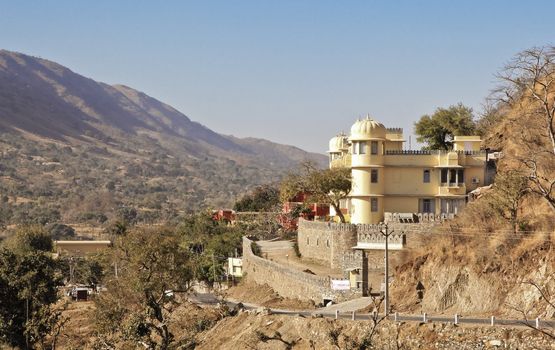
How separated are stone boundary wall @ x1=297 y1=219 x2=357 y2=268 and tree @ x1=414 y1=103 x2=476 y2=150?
1056cm

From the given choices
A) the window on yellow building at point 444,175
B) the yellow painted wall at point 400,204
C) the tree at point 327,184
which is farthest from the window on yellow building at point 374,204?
the window on yellow building at point 444,175

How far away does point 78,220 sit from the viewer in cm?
16412

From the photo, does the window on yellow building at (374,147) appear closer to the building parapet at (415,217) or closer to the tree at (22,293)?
the building parapet at (415,217)

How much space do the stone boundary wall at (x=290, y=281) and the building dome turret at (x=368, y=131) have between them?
8557 mm

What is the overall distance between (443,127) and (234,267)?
20408 millimetres

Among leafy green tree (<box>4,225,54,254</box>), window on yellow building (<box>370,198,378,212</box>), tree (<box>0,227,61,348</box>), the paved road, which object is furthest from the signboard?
leafy green tree (<box>4,225,54,254</box>)

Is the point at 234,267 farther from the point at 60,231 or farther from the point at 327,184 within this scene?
the point at 60,231

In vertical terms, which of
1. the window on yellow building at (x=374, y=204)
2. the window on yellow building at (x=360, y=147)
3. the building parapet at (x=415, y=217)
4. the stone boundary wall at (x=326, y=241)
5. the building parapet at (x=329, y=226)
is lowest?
the stone boundary wall at (x=326, y=241)

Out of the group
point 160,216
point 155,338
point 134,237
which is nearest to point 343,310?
A: point 155,338

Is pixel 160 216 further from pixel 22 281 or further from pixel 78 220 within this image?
pixel 22 281

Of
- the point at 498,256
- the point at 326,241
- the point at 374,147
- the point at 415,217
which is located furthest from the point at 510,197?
the point at 326,241

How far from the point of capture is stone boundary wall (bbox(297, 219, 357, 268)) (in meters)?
49.1

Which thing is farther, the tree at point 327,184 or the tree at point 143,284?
the tree at point 327,184

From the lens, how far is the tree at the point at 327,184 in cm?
5322
